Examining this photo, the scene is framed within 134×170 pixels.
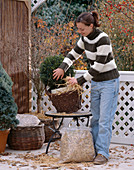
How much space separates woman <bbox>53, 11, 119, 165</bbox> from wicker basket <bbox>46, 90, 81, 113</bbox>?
288 millimetres

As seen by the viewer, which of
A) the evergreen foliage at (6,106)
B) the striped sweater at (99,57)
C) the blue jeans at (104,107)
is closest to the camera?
the striped sweater at (99,57)

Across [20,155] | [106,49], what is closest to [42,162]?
[20,155]

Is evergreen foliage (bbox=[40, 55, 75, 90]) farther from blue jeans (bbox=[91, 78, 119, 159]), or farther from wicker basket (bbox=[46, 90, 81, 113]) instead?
blue jeans (bbox=[91, 78, 119, 159])

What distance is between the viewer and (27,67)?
5.33m

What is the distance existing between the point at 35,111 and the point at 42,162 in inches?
66.8

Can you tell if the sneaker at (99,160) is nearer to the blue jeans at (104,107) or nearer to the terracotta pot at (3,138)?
the blue jeans at (104,107)

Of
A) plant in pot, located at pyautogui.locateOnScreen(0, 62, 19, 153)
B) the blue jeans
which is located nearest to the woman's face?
the blue jeans

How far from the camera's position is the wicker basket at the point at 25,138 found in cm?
446

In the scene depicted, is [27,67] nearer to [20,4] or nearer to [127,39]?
[20,4]

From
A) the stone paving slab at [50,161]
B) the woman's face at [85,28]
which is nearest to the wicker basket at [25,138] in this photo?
the stone paving slab at [50,161]

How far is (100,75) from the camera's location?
3.72 metres

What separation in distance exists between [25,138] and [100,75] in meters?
1.45

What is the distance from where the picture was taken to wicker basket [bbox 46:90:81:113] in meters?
4.00

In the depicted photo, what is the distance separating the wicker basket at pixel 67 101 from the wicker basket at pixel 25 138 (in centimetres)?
61
